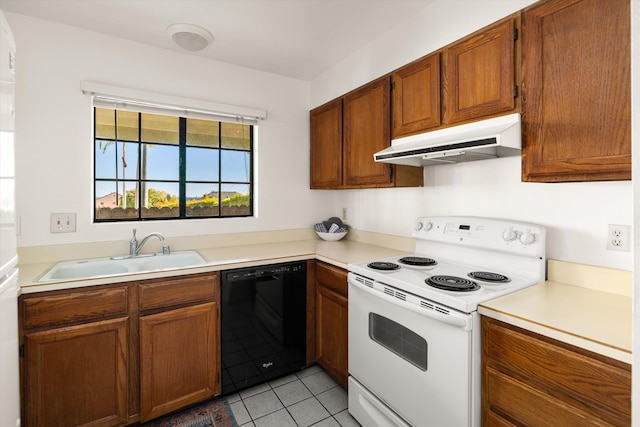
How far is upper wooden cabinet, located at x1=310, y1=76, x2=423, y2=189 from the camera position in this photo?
2.11m

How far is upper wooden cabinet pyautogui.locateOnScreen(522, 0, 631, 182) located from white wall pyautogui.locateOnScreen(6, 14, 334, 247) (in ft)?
6.91

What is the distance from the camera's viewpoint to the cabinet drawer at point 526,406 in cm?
98

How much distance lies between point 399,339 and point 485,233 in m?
0.74

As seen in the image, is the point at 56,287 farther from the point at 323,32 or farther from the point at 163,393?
the point at 323,32

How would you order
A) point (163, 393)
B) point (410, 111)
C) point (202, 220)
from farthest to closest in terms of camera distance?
point (202, 220) < point (410, 111) < point (163, 393)

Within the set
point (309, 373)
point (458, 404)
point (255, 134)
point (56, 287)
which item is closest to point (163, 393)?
point (56, 287)

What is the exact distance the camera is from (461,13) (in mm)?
1693

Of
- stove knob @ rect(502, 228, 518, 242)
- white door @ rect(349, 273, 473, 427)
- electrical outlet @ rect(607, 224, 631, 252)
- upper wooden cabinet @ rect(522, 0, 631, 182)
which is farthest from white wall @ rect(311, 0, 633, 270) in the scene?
white door @ rect(349, 273, 473, 427)

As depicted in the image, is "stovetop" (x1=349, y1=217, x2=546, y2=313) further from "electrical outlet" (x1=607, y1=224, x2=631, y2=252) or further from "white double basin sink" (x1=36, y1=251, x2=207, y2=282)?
"white double basin sink" (x1=36, y1=251, x2=207, y2=282)

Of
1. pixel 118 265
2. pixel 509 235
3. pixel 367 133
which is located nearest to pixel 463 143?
pixel 509 235

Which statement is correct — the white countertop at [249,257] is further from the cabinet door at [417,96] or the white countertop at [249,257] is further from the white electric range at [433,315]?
the cabinet door at [417,96]

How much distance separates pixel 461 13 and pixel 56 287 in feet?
8.27

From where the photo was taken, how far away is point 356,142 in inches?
93.4

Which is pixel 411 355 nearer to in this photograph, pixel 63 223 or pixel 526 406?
pixel 526 406
